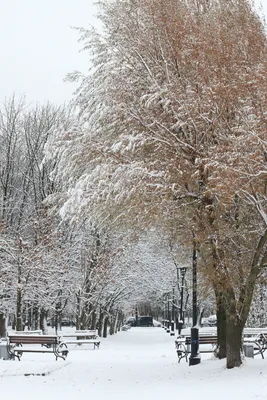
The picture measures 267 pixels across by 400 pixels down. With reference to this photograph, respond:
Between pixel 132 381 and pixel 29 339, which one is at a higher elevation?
pixel 29 339

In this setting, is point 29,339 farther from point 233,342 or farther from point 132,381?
point 233,342

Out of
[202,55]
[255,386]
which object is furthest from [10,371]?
[202,55]

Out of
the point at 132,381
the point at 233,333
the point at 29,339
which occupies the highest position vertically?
the point at 233,333

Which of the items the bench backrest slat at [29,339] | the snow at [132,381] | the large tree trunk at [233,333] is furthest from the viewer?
the bench backrest slat at [29,339]

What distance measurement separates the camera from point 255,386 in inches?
408

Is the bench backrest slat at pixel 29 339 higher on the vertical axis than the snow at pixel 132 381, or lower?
higher

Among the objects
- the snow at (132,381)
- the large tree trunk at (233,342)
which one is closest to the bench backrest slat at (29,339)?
the snow at (132,381)

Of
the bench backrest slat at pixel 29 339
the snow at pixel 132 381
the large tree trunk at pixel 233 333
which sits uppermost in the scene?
the large tree trunk at pixel 233 333

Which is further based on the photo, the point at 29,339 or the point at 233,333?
the point at 29,339

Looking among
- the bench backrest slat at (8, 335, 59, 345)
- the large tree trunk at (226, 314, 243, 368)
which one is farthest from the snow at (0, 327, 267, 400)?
the bench backrest slat at (8, 335, 59, 345)

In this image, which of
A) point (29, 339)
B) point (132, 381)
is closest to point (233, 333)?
point (132, 381)

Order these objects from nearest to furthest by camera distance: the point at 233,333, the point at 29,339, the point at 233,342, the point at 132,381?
the point at 132,381
the point at 233,342
the point at 233,333
the point at 29,339

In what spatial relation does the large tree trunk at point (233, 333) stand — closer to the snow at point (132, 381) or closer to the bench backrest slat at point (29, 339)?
the snow at point (132, 381)

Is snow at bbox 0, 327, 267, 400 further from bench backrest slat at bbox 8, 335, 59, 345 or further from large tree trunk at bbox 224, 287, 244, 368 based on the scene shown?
bench backrest slat at bbox 8, 335, 59, 345
